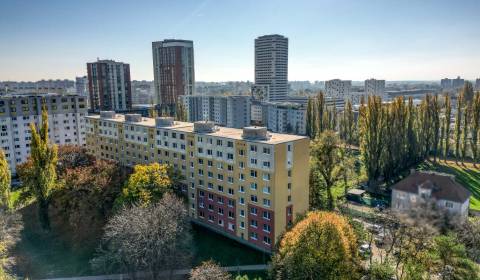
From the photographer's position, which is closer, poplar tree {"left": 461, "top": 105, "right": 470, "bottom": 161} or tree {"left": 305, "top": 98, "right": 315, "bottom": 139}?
poplar tree {"left": 461, "top": 105, "right": 470, "bottom": 161}

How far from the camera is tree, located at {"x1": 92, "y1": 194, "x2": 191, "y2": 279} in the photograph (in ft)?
93.1

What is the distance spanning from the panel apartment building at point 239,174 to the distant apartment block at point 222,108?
7389 cm

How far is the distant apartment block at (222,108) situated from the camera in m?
120

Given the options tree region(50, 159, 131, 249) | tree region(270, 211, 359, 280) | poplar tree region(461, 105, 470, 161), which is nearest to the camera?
tree region(270, 211, 359, 280)

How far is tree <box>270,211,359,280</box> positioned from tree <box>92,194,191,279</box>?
10.3 metres

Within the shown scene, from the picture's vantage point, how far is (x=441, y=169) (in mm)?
63531

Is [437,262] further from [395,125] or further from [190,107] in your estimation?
[190,107]

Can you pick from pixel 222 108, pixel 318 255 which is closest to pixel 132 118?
pixel 318 255

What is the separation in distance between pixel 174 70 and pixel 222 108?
97.2 feet

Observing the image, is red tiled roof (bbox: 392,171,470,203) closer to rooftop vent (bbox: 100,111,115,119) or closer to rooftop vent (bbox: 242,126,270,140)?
rooftop vent (bbox: 242,126,270,140)

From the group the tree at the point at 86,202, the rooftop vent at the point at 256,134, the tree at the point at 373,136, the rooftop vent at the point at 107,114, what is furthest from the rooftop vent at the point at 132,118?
the tree at the point at 373,136

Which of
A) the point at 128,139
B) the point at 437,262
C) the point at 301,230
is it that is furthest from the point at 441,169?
the point at 128,139

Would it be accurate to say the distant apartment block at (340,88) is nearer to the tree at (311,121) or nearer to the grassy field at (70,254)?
the tree at (311,121)

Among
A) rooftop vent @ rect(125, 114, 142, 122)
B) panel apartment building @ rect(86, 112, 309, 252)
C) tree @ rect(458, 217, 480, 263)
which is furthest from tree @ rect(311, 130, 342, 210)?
rooftop vent @ rect(125, 114, 142, 122)
